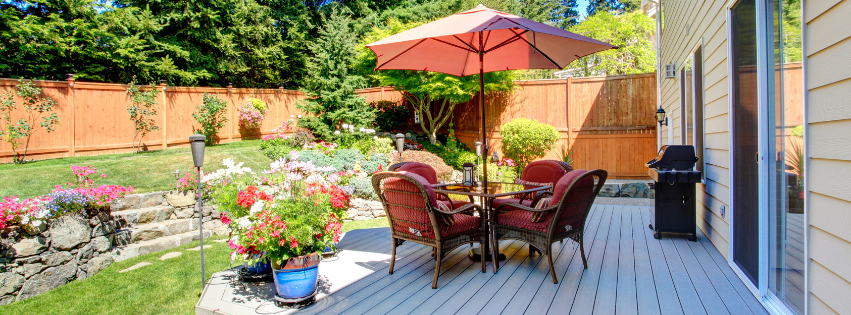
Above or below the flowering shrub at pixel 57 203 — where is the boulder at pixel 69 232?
below

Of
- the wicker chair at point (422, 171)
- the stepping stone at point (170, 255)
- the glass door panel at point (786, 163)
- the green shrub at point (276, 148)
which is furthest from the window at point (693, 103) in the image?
the green shrub at point (276, 148)

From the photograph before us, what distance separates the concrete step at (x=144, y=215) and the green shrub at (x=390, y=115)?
6327mm

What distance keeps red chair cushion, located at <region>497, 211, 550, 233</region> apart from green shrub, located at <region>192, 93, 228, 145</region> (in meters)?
9.19

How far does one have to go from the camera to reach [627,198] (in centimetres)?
785

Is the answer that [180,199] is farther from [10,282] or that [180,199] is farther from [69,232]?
[10,282]

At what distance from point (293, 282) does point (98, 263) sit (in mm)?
3154

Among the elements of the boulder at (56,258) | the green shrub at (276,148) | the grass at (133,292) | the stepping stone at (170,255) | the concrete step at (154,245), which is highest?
the green shrub at (276,148)

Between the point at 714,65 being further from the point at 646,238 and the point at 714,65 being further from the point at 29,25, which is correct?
the point at 29,25

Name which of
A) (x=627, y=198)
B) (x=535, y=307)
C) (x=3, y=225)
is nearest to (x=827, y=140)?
(x=535, y=307)

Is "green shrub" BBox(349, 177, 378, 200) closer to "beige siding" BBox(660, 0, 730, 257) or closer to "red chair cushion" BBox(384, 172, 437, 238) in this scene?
"red chair cushion" BBox(384, 172, 437, 238)

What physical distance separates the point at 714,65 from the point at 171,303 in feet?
16.2

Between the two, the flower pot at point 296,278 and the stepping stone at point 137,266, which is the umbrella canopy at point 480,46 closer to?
the flower pot at point 296,278

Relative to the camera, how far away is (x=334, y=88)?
998cm

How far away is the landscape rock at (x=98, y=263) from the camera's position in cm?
432
